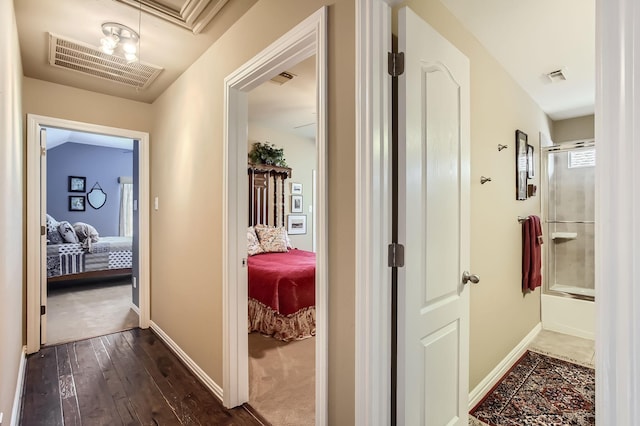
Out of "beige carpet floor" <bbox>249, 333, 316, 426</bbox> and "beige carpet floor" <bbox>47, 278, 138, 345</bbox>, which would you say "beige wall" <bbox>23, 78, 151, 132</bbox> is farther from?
"beige carpet floor" <bbox>249, 333, 316, 426</bbox>

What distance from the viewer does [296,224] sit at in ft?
18.4

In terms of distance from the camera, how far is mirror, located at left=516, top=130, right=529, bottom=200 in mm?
2727

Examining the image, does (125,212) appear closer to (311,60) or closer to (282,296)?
(282,296)

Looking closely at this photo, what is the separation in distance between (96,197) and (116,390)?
6.36 m

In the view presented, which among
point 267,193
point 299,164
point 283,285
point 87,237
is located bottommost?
point 283,285

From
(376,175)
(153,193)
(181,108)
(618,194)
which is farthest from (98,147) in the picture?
(618,194)

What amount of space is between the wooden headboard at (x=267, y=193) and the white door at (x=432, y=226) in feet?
12.0

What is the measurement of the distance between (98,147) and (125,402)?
6.90 m

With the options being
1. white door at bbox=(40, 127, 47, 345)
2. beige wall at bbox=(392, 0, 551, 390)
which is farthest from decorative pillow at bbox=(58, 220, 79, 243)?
beige wall at bbox=(392, 0, 551, 390)

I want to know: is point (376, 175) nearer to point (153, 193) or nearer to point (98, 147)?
point (153, 193)

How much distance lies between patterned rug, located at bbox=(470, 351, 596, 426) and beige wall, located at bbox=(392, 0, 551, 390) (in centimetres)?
16

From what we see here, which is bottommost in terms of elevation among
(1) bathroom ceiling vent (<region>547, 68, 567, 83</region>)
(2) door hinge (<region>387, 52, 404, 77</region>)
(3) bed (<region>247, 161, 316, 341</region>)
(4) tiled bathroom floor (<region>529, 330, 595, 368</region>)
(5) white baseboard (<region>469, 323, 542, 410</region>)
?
(4) tiled bathroom floor (<region>529, 330, 595, 368</region>)

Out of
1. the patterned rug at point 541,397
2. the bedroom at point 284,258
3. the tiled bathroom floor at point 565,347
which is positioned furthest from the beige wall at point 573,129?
the bedroom at point 284,258

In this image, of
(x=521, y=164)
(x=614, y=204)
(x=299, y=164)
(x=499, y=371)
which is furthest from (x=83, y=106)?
(x=499, y=371)
